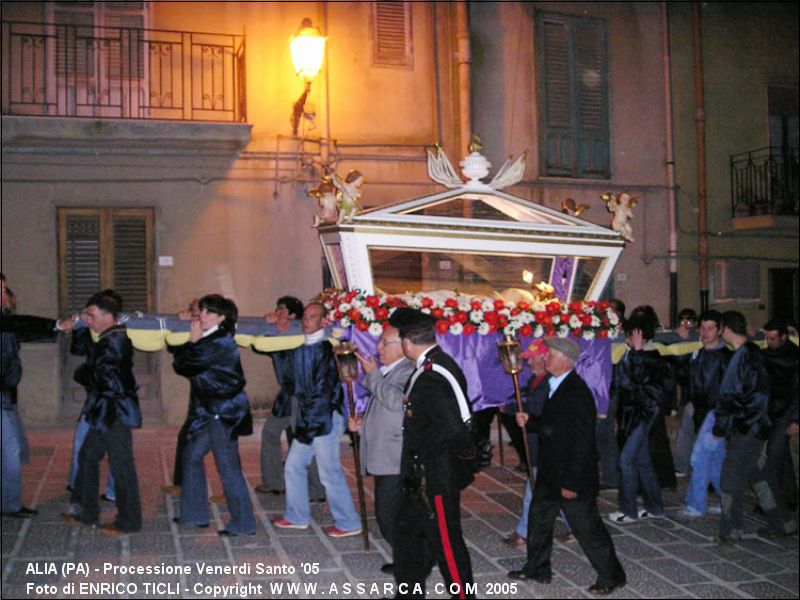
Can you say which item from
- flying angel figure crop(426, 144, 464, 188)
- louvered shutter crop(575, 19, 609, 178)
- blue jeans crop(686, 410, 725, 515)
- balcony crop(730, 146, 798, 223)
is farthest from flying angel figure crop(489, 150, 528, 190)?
balcony crop(730, 146, 798, 223)

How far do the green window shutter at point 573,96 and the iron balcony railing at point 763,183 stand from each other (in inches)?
93.8

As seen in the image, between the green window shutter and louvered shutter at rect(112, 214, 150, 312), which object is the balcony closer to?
the green window shutter

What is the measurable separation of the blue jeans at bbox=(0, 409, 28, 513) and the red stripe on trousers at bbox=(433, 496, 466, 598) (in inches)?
142

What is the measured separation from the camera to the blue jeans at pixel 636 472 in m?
6.98

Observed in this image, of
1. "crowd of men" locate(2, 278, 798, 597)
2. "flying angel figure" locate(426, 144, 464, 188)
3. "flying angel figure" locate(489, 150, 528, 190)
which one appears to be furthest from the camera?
"flying angel figure" locate(489, 150, 528, 190)

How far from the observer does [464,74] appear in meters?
12.8

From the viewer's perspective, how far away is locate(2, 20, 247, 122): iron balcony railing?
460 inches

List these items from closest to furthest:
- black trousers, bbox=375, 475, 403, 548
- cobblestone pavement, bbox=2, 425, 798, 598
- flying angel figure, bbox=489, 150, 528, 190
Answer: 1. cobblestone pavement, bbox=2, 425, 798, 598
2. black trousers, bbox=375, 475, 403, 548
3. flying angel figure, bbox=489, 150, 528, 190

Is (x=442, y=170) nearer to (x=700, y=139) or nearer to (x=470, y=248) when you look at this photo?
(x=470, y=248)

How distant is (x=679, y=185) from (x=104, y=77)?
901 cm

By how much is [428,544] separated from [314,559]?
1.38 metres

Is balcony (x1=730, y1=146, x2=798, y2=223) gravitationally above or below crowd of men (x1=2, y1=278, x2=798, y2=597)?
above

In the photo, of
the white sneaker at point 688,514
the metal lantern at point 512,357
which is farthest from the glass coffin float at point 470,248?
the white sneaker at point 688,514

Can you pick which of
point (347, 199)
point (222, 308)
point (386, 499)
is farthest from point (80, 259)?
point (386, 499)
